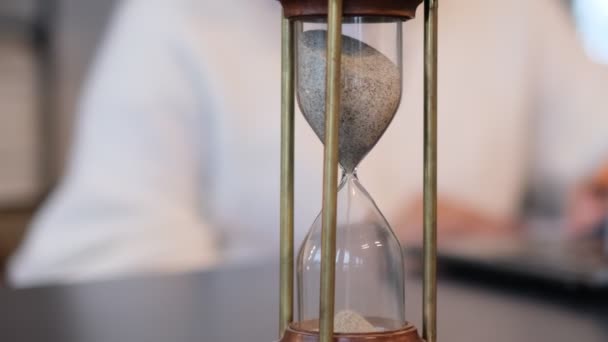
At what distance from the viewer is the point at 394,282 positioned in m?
0.51

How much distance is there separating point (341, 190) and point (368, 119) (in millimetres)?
50

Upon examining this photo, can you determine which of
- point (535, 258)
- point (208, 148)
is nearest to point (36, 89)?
point (208, 148)

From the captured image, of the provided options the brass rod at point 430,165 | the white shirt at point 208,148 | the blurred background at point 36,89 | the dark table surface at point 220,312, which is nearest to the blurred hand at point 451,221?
the white shirt at point 208,148

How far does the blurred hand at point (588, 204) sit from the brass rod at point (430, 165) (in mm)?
999

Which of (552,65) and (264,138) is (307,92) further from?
(552,65)

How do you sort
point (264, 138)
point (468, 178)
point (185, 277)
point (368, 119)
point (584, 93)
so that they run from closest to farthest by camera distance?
point (368, 119)
point (185, 277)
point (264, 138)
point (468, 178)
point (584, 93)

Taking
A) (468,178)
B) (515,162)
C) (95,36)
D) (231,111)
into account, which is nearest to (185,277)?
(231,111)

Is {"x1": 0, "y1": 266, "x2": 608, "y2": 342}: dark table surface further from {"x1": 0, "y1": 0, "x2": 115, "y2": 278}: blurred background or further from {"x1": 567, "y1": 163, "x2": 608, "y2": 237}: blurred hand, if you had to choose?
{"x1": 0, "y1": 0, "x2": 115, "y2": 278}: blurred background

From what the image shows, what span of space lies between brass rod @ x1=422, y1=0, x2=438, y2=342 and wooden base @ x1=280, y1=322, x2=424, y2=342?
0.02 m

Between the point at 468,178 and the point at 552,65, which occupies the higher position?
the point at 552,65

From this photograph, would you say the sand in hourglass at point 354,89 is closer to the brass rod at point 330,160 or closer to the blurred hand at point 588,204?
the brass rod at point 330,160

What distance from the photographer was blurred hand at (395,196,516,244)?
1512 mm

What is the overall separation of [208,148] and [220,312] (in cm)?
86

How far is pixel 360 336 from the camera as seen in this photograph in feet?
1.56
